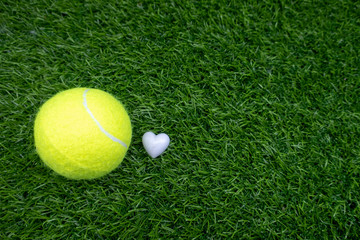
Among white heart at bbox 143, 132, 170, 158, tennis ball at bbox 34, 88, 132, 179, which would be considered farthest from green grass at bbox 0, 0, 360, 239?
tennis ball at bbox 34, 88, 132, 179

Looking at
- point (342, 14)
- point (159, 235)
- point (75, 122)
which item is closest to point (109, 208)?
point (159, 235)

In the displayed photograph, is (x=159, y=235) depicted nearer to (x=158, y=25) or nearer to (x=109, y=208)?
(x=109, y=208)

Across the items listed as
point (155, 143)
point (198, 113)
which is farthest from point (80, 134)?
point (198, 113)

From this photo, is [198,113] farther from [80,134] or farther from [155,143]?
[80,134]

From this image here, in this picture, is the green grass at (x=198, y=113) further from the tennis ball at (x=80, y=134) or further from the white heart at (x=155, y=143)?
the tennis ball at (x=80, y=134)

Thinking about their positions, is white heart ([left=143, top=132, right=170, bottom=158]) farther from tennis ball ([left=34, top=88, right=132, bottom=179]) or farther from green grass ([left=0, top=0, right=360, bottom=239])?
tennis ball ([left=34, top=88, right=132, bottom=179])

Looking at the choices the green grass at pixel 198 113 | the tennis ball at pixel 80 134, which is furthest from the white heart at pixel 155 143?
the tennis ball at pixel 80 134
